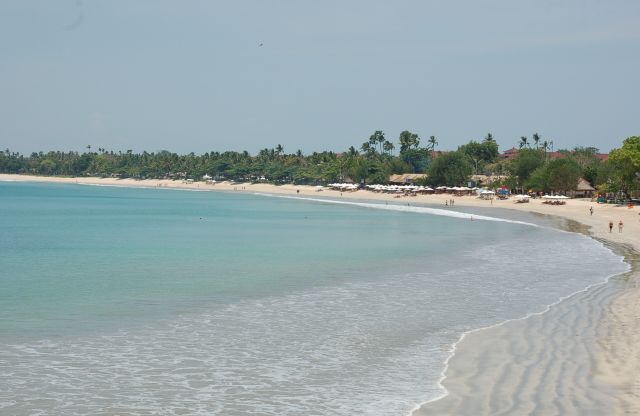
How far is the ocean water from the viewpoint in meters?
13.6

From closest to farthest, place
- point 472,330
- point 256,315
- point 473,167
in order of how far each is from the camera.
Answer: point 472,330
point 256,315
point 473,167

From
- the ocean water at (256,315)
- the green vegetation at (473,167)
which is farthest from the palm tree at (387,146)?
the ocean water at (256,315)

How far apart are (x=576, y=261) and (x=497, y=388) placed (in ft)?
76.6

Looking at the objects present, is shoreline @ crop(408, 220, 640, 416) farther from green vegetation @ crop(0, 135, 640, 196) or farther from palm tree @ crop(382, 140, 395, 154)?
palm tree @ crop(382, 140, 395, 154)

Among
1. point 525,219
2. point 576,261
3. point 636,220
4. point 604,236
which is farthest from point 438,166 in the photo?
point 576,261

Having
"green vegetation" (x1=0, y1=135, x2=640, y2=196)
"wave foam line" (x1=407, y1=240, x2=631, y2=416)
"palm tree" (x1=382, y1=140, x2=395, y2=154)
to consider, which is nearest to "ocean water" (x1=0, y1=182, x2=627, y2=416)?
"wave foam line" (x1=407, y1=240, x2=631, y2=416)

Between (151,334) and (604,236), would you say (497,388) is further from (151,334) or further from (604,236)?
(604,236)

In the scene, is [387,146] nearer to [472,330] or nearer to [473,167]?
[473,167]

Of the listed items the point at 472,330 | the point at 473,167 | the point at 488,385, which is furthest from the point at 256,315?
the point at 473,167

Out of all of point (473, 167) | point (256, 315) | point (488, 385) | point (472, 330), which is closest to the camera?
point (488, 385)

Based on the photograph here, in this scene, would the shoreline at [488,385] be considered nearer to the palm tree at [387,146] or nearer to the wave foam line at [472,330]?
the wave foam line at [472,330]

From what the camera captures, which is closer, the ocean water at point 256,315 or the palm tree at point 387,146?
the ocean water at point 256,315

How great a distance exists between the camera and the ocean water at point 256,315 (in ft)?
44.8

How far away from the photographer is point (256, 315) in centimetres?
2150
